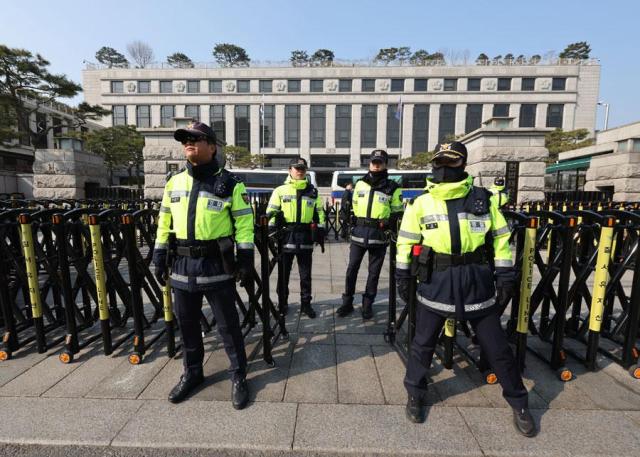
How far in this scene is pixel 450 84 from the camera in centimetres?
4616

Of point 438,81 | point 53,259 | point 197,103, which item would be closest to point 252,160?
point 197,103

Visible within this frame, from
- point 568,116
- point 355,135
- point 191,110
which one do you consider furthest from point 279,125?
point 568,116

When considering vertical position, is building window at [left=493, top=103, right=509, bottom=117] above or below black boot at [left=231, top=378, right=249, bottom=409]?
above

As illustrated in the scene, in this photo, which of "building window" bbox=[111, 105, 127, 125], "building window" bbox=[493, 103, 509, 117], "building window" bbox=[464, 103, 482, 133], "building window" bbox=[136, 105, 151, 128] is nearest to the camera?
"building window" bbox=[493, 103, 509, 117]

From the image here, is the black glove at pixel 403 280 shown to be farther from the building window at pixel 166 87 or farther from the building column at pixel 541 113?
the building window at pixel 166 87

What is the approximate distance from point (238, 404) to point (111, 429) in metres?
0.89

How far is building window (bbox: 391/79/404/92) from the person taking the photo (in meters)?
46.5

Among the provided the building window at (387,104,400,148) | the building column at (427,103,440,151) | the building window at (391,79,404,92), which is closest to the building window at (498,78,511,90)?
the building column at (427,103,440,151)

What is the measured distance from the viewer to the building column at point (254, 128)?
4719cm

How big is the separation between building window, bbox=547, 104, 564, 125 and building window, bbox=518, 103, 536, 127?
186 centimetres

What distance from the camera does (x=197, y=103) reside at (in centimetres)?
4791

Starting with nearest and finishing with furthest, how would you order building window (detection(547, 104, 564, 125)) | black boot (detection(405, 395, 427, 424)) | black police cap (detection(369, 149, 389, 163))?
black boot (detection(405, 395, 427, 424)) < black police cap (detection(369, 149, 389, 163)) < building window (detection(547, 104, 564, 125))

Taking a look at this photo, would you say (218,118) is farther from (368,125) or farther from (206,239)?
(206,239)

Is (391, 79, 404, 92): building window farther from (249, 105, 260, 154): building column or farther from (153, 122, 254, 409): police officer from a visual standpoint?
(153, 122, 254, 409): police officer
